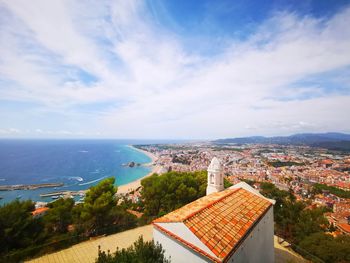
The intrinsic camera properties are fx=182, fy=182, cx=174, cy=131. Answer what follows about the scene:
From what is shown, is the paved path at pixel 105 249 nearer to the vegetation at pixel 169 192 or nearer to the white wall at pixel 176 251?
the vegetation at pixel 169 192

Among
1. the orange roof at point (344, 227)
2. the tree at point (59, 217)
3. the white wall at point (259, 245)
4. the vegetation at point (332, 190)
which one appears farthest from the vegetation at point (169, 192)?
the vegetation at point (332, 190)

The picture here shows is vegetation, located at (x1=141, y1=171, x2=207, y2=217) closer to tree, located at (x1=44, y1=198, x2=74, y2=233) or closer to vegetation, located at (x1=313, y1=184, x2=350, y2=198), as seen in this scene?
tree, located at (x1=44, y1=198, x2=74, y2=233)

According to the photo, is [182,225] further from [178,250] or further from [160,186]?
[160,186]

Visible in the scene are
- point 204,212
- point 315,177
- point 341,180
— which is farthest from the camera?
point 315,177

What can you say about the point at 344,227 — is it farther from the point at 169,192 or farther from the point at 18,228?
the point at 18,228

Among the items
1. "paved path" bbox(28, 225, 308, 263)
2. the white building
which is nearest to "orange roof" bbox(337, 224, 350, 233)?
"paved path" bbox(28, 225, 308, 263)

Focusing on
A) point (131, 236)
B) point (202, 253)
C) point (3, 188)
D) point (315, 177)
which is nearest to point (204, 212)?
point (202, 253)
